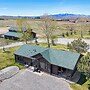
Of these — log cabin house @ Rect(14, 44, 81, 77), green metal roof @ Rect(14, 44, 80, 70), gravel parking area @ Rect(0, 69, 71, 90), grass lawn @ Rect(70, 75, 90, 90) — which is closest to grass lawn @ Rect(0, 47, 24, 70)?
log cabin house @ Rect(14, 44, 81, 77)

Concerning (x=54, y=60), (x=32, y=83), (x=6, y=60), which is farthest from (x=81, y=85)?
(x=6, y=60)

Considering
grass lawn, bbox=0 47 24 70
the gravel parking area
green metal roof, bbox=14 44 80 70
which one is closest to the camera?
the gravel parking area

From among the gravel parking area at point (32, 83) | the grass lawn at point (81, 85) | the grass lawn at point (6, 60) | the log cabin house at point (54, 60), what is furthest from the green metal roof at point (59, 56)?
the grass lawn at point (6, 60)

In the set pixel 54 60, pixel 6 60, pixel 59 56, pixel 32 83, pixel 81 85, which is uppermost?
pixel 59 56

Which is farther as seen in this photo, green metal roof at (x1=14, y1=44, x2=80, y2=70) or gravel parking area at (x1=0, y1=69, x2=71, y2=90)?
green metal roof at (x1=14, y1=44, x2=80, y2=70)

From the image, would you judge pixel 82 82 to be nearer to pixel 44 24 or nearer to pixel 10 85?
pixel 10 85

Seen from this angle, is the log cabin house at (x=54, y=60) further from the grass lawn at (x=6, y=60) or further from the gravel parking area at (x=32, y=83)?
the grass lawn at (x=6, y=60)

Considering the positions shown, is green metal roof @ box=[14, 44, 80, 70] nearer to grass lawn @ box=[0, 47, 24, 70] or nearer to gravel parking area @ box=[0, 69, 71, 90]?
gravel parking area @ box=[0, 69, 71, 90]

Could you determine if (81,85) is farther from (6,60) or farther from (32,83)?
(6,60)

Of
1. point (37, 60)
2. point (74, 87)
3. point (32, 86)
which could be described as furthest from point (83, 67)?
point (37, 60)

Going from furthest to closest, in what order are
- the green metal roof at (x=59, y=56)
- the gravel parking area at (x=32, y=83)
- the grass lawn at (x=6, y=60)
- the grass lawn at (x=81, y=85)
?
1. the grass lawn at (x=6, y=60)
2. the green metal roof at (x=59, y=56)
3. the grass lawn at (x=81, y=85)
4. the gravel parking area at (x=32, y=83)
